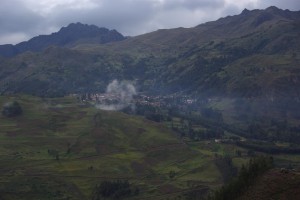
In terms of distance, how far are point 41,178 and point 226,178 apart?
65.7 metres

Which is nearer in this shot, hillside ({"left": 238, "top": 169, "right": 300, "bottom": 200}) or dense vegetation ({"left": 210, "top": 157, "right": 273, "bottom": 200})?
hillside ({"left": 238, "top": 169, "right": 300, "bottom": 200})

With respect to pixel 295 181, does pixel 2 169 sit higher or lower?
lower

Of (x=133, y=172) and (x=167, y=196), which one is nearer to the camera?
(x=167, y=196)

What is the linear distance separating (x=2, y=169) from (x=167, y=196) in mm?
61497

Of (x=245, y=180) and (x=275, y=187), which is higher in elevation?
(x=275, y=187)

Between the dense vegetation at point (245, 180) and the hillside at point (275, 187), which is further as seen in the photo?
the dense vegetation at point (245, 180)

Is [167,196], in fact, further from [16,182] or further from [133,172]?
[16,182]

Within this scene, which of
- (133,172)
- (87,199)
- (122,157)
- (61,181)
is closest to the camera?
(87,199)

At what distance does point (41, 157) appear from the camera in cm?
19175

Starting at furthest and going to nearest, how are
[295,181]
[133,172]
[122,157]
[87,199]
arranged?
1. [122,157]
2. [133,172]
3. [87,199]
4. [295,181]

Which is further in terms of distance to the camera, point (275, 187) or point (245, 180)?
point (245, 180)

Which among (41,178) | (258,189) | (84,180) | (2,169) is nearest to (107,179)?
(84,180)

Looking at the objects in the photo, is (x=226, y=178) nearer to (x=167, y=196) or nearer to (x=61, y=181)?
(x=167, y=196)

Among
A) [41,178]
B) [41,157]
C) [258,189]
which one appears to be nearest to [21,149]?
[41,157]
